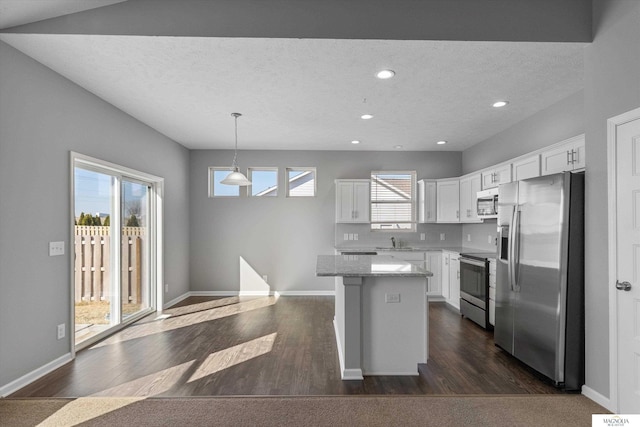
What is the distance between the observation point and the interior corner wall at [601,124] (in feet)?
7.45

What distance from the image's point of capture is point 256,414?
2.34 metres

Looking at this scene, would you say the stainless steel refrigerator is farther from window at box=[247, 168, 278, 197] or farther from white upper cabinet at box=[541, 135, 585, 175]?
window at box=[247, 168, 278, 197]

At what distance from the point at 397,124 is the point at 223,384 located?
12.5ft

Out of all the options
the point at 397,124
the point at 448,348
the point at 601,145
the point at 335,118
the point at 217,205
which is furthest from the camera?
the point at 217,205

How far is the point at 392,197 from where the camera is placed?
6574 millimetres

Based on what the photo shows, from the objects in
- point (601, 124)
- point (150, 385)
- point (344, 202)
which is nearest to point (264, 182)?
point (344, 202)

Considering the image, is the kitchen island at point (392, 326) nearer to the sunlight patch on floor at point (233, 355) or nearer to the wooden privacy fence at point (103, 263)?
the sunlight patch on floor at point (233, 355)

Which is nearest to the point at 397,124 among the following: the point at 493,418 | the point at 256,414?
the point at 493,418

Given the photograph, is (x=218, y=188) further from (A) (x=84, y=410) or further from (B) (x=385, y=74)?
(A) (x=84, y=410)

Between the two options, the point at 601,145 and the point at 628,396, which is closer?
the point at 628,396

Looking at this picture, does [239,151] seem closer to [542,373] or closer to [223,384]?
[223,384]

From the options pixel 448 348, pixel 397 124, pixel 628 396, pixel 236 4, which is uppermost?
pixel 236 4

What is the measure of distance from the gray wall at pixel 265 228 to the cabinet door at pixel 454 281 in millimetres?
2127

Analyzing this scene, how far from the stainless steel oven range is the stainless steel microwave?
24.8 inches
